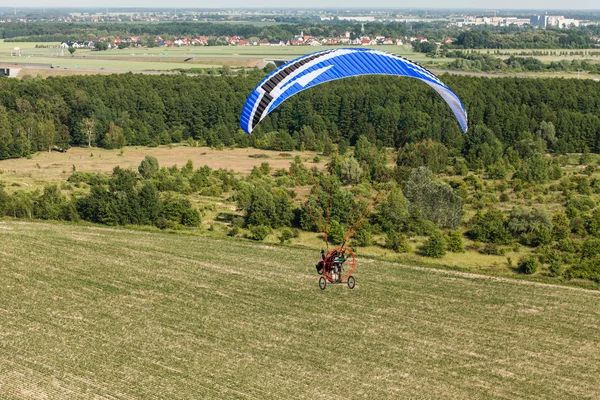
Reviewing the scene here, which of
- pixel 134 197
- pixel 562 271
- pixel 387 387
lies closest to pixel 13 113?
pixel 134 197

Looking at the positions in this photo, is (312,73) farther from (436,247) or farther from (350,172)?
(350,172)

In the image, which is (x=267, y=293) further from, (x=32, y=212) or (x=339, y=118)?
(x=339, y=118)

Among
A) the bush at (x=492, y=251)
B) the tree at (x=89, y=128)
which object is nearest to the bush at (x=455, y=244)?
the bush at (x=492, y=251)

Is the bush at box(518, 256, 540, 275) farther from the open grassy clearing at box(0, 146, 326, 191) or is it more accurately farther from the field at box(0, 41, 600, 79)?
the field at box(0, 41, 600, 79)

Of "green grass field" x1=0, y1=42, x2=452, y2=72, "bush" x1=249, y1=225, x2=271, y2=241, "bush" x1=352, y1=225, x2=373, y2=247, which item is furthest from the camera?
"green grass field" x1=0, y1=42, x2=452, y2=72

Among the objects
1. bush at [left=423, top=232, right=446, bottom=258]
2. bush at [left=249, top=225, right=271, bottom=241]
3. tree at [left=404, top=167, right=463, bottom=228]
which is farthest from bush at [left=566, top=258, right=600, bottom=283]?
bush at [left=249, top=225, right=271, bottom=241]

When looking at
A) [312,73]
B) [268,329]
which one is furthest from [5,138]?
[312,73]
